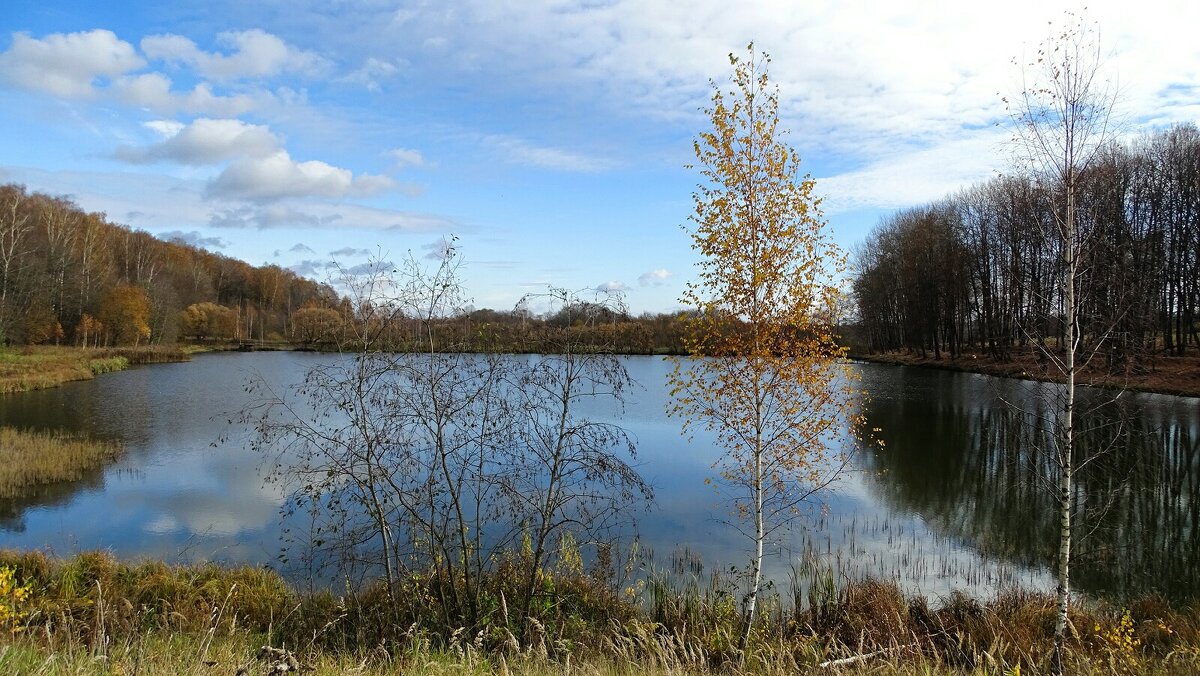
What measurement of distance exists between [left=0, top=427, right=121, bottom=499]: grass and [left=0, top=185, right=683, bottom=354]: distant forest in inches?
261

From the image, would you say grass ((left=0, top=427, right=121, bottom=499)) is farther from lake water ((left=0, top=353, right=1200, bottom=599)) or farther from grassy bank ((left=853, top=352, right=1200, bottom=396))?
grassy bank ((left=853, top=352, right=1200, bottom=396))

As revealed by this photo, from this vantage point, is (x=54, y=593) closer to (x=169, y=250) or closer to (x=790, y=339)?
(x=790, y=339)

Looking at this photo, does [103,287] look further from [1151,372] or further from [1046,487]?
[1151,372]

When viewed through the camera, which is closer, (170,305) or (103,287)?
(103,287)

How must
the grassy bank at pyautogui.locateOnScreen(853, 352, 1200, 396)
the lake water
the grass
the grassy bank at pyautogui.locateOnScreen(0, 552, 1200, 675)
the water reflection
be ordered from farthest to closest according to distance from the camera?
the grassy bank at pyautogui.locateOnScreen(853, 352, 1200, 396) → the grass → the lake water → the water reflection → the grassy bank at pyautogui.locateOnScreen(0, 552, 1200, 675)

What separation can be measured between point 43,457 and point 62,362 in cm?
2944

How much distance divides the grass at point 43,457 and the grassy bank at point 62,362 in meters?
16.1

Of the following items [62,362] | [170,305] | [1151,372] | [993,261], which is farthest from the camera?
[170,305]

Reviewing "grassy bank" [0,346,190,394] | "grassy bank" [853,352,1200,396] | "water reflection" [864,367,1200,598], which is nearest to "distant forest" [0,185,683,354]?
"grassy bank" [0,346,190,394]

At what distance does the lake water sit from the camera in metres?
10.9

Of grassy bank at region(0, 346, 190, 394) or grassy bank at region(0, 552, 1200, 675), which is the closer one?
grassy bank at region(0, 552, 1200, 675)

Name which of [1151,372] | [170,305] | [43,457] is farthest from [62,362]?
[1151,372]

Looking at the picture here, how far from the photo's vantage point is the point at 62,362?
130 ft

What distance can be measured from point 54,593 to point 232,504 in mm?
5574
